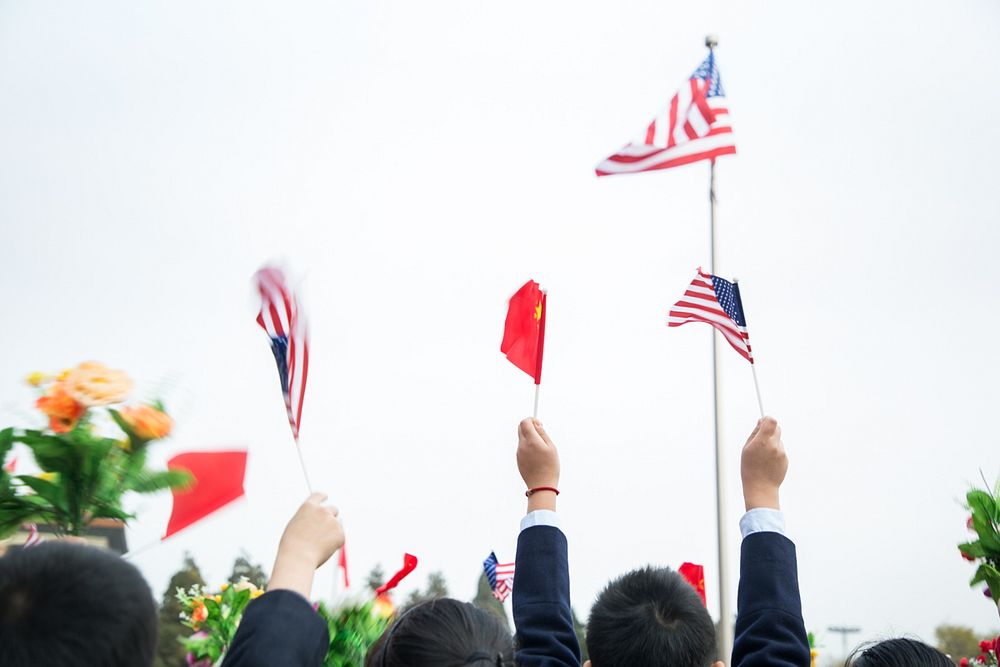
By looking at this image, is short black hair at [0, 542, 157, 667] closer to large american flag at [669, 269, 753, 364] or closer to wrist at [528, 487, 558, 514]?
wrist at [528, 487, 558, 514]

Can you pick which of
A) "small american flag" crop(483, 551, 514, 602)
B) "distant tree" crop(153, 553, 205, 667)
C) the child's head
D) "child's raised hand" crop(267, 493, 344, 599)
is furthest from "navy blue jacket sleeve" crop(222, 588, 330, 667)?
"distant tree" crop(153, 553, 205, 667)

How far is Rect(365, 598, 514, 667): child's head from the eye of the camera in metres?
2.07

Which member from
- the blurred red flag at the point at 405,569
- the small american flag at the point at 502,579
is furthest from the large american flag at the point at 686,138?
the blurred red flag at the point at 405,569

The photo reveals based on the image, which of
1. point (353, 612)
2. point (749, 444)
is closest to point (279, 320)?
point (749, 444)

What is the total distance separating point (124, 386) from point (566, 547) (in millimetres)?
2170

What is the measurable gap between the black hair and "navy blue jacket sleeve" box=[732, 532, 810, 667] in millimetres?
234

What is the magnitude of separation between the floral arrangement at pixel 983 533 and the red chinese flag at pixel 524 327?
1907 mm

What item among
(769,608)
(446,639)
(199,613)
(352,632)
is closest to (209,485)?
(352,632)

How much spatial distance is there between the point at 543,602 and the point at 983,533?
2537 mm

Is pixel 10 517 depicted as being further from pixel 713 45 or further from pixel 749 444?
pixel 713 45

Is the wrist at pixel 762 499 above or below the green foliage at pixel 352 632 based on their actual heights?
above

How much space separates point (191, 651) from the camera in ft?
27.9

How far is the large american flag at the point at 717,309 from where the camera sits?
457 centimetres

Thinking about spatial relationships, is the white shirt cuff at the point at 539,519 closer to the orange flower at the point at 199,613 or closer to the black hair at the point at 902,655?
the black hair at the point at 902,655
